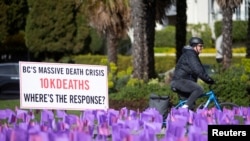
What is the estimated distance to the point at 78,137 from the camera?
20.6 ft

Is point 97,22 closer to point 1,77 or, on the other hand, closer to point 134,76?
point 1,77

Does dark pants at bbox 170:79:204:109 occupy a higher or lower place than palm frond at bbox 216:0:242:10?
lower

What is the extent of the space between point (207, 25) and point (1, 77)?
1107 inches

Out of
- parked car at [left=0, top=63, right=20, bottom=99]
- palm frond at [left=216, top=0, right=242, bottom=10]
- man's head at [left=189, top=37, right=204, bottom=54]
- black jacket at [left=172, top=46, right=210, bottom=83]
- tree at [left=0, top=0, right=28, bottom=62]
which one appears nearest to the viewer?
black jacket at [left=172, top=46, right=210, bottom=83]

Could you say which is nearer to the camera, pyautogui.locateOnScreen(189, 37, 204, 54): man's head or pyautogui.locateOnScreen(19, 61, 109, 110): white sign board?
pyautogui.locateOnScreen(19, 61, 109, 110): white sign board

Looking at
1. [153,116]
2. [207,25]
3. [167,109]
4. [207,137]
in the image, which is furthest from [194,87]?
[207,25]

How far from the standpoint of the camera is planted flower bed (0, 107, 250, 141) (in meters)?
6.34

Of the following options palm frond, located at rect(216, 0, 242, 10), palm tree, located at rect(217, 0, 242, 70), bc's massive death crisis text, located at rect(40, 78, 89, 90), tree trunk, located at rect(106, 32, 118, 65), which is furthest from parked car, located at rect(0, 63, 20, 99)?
bc's massive death crisis text, located at rect(40, 78, 89, 90)

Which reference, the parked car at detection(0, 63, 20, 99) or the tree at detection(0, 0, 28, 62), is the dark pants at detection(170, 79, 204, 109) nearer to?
the parked car at detection(0, 63, 20, 99)

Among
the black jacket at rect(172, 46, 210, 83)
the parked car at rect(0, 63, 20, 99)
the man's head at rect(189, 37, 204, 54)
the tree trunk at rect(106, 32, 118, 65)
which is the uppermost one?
the man's head at rect(189, 37, 204, 54)

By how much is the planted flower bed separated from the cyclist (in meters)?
1.41

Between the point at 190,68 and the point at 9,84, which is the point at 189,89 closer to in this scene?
the point at 190,68

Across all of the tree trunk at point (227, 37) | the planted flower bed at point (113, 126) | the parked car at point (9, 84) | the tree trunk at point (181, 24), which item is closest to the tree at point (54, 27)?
the parked car at point (9, 84)

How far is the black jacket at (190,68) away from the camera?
36.9ft
